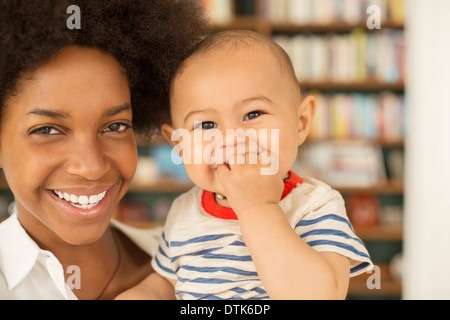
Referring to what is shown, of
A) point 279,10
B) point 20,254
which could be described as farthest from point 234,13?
point 20,254

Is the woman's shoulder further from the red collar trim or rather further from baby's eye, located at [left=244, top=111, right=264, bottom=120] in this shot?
baby's eye, located at [left=244, top=111, right=264, bottom=120]

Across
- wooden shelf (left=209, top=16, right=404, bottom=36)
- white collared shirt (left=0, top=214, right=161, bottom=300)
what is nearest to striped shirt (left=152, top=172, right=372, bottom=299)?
white collared shirt (left=0, top=214, right=161, bottom=300)

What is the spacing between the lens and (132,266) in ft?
3.42

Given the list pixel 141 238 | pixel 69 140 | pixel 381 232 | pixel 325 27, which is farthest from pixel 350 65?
pixel 69 140

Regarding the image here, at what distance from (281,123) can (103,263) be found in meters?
0.50

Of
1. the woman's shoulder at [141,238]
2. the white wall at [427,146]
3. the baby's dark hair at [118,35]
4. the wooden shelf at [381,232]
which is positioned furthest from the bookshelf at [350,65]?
the baby's dark hair at [118,35]

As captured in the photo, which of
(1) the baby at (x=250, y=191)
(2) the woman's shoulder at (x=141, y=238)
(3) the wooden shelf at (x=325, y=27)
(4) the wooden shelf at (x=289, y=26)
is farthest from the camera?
(3) the wooden shelf at (x=325, y=27)

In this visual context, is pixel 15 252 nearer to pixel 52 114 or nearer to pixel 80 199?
pixel 80 199

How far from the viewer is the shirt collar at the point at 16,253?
0.85m

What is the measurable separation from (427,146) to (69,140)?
2470 millimetres

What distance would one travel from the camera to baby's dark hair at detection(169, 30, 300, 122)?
757 millimetres

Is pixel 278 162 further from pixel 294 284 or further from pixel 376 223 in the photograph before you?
pixel 376 223

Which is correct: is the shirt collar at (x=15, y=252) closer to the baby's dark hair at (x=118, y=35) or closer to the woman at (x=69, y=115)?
the woman at (x=69, y=115)

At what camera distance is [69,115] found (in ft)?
2.48
